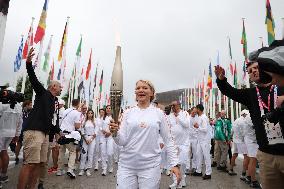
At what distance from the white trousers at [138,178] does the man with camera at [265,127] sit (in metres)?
1.27

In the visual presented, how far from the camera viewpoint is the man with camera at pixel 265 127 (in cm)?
302

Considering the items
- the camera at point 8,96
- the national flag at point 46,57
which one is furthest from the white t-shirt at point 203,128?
the national flag at point 46,57

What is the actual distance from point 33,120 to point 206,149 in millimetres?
6871

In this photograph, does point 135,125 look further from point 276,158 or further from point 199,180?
point 199,180

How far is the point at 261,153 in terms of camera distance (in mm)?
3264

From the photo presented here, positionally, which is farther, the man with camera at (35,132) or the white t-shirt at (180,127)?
the white t-shirt at (180,127)

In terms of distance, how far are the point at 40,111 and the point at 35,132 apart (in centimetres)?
45

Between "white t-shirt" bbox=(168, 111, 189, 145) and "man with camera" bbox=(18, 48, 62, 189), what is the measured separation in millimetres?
4239

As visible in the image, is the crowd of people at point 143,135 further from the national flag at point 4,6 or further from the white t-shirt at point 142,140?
the national flag at point 4,6

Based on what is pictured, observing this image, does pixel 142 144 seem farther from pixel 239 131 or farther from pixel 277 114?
pixel 239 131

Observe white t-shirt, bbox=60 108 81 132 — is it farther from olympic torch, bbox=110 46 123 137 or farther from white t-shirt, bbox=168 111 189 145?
olympic torch, bbox=110 46 123 137

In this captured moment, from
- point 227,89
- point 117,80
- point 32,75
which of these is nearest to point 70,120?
point 32,75

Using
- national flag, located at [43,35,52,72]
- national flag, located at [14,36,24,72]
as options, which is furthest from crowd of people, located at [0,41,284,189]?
Result: national flag, located at [43,35,52,72]

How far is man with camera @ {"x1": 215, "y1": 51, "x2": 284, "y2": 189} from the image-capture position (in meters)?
3.02
